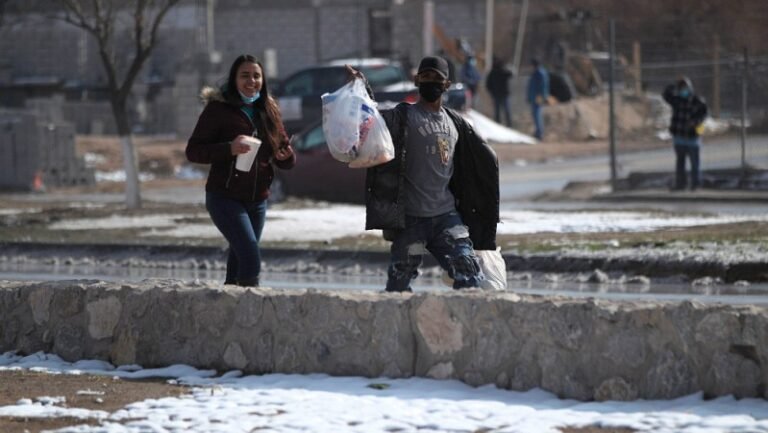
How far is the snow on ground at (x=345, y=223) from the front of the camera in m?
18.5

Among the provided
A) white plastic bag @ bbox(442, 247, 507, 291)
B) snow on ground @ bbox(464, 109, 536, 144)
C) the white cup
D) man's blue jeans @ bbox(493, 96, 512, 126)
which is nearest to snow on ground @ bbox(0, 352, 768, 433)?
white plastic bag @ bbox(442, 247, 507, 291)

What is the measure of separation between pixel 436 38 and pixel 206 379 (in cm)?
4267

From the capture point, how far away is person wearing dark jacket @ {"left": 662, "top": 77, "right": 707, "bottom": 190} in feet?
78.4

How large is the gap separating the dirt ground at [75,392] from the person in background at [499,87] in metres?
30.5

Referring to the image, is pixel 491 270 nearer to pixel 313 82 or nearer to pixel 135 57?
pixel 135 57

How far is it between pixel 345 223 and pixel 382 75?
45.6 feet

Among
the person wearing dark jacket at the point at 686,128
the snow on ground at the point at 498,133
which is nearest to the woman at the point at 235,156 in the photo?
the person wearing dark jacket at the point at 686,128

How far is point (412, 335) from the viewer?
8062 mm

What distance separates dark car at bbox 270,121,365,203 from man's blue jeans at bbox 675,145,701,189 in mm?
4910

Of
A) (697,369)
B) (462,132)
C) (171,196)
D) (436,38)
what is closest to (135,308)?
(462,132)

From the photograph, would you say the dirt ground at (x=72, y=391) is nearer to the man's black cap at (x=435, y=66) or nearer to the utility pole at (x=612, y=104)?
the man's black cap at (x=435, y=66)

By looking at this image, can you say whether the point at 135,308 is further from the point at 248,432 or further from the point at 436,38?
the point at 436,38

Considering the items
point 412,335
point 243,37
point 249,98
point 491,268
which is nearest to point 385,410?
point 412,335

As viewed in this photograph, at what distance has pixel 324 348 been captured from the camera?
8.27 m
